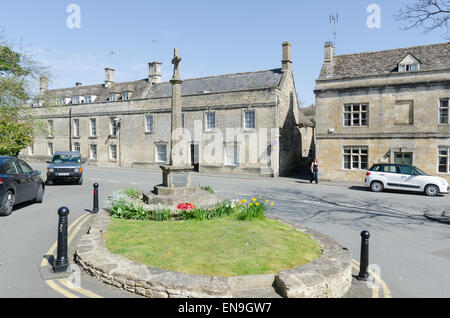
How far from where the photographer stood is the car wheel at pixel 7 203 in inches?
379

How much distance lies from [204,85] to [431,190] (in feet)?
71.9

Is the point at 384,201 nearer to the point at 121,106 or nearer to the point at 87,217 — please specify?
the point at 87,217

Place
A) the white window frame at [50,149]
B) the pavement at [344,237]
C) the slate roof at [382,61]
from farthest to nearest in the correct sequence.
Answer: the white window frame at [50,149]
the slate roof at [382,61]
the pavement at [344,237]

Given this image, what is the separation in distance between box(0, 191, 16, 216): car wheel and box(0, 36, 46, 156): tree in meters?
7.72

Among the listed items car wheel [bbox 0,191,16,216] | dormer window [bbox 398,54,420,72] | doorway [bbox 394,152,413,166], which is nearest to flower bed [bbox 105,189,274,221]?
car wheel [bbox 0,191,16,216]

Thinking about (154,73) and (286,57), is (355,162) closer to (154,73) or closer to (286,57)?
(286,57)

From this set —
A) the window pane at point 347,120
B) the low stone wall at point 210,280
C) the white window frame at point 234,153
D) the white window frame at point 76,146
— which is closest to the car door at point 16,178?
the low stone wall at point 210,280

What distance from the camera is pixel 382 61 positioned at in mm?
23266

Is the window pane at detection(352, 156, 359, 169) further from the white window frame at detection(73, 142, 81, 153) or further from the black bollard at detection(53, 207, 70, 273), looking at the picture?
the white window frame at detection(73, 142, 81, 153)

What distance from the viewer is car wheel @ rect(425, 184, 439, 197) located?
16.6 m

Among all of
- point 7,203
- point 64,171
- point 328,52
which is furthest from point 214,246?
point 328,52

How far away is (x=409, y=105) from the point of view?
70.0 ft

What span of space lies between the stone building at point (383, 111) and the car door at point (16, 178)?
19.5 metres

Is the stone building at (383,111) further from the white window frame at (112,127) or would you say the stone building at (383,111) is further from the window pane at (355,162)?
the white window frame at (112,127)
